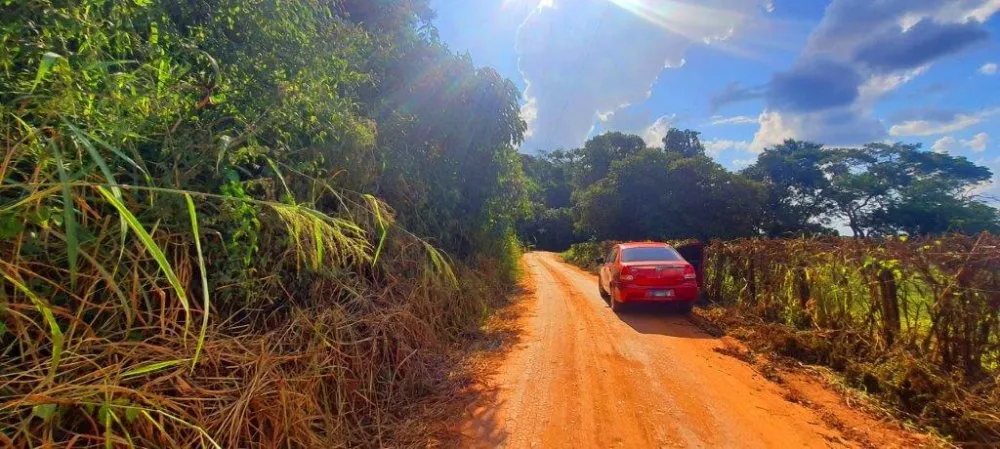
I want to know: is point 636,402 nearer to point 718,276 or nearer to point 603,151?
point 718,276

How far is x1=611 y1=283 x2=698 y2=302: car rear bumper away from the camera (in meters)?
7.50

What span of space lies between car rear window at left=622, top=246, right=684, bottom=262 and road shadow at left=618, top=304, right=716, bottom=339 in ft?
3.09

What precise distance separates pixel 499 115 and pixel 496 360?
5.47 metres

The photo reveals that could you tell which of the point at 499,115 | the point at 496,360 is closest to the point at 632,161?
the point at 499,115

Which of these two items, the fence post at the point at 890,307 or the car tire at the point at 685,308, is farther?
the car tire at the point at 685,308

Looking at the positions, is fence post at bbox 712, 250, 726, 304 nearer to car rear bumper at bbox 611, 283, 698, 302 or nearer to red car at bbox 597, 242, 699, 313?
red car at bbox 597, 242, 699, 313

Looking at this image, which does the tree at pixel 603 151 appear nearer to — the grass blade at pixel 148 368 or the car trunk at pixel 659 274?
the car trunk at pixel 659 274

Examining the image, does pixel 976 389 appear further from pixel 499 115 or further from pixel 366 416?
pixel 499 115

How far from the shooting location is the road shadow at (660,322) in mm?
6531

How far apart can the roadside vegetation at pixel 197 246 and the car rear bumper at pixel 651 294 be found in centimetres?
371

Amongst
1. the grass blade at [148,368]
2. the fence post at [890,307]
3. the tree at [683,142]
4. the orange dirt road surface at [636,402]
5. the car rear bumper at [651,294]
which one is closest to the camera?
the grass blade at [148,368]

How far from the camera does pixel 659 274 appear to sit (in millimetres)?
7555

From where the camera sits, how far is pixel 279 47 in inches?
165

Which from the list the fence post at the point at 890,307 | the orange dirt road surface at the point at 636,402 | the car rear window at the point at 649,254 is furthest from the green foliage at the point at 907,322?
the car rear window at the point at 649,254
